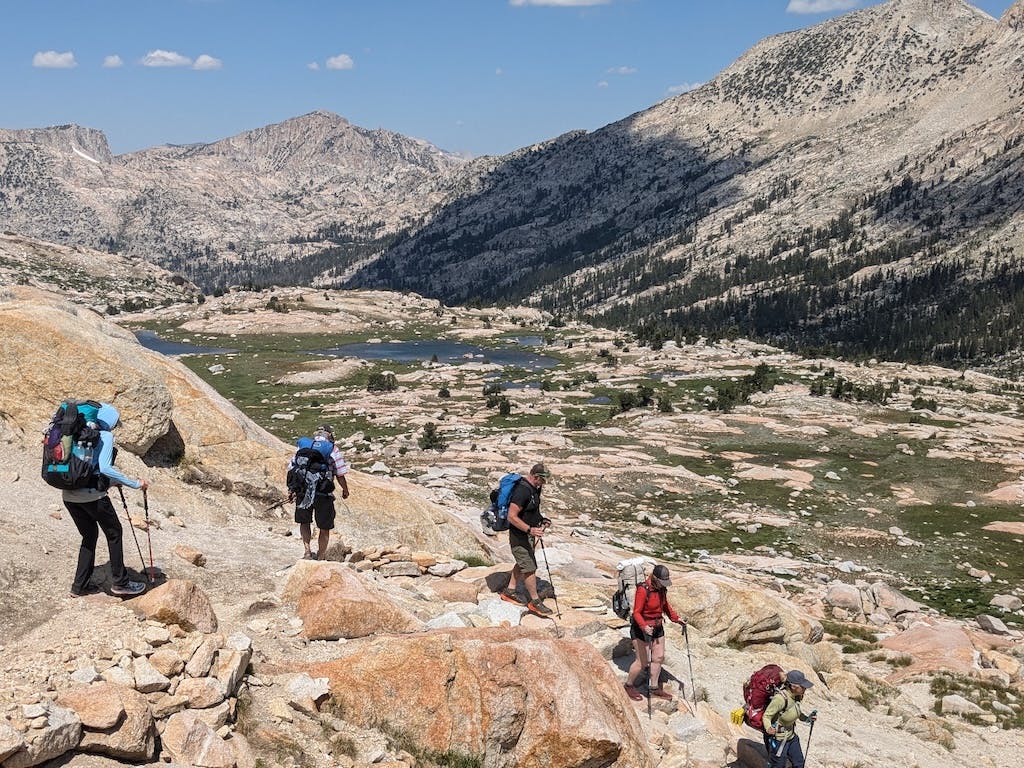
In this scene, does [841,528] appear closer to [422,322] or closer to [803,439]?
[803,439]

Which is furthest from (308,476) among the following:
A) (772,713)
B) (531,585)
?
(772,713)

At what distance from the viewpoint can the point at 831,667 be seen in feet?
61.0

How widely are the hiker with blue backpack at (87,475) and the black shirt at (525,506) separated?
6800mm

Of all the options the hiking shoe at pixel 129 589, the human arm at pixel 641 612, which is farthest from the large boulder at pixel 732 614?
the hiking shoe at pixel 129 589

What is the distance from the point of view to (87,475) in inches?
412

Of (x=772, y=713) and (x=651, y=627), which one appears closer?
(x=772, y=713)

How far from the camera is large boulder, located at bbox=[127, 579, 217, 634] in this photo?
33.9 feet

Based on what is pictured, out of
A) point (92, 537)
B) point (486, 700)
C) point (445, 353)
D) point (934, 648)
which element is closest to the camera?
point (486, 700)

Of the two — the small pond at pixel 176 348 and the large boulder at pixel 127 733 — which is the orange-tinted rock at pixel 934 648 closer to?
the large boulder at pixel 127 733

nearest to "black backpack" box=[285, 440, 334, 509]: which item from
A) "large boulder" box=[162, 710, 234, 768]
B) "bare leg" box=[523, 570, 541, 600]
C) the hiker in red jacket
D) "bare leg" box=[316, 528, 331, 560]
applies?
"bare leg" box=[316, 528, 331, 560]

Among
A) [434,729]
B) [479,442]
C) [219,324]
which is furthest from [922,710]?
[219,324]

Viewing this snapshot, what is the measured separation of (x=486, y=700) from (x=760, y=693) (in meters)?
4.76

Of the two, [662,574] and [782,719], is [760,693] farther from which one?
[662,574]

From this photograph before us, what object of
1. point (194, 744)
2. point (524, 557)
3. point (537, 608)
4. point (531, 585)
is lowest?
point (537, 608)
